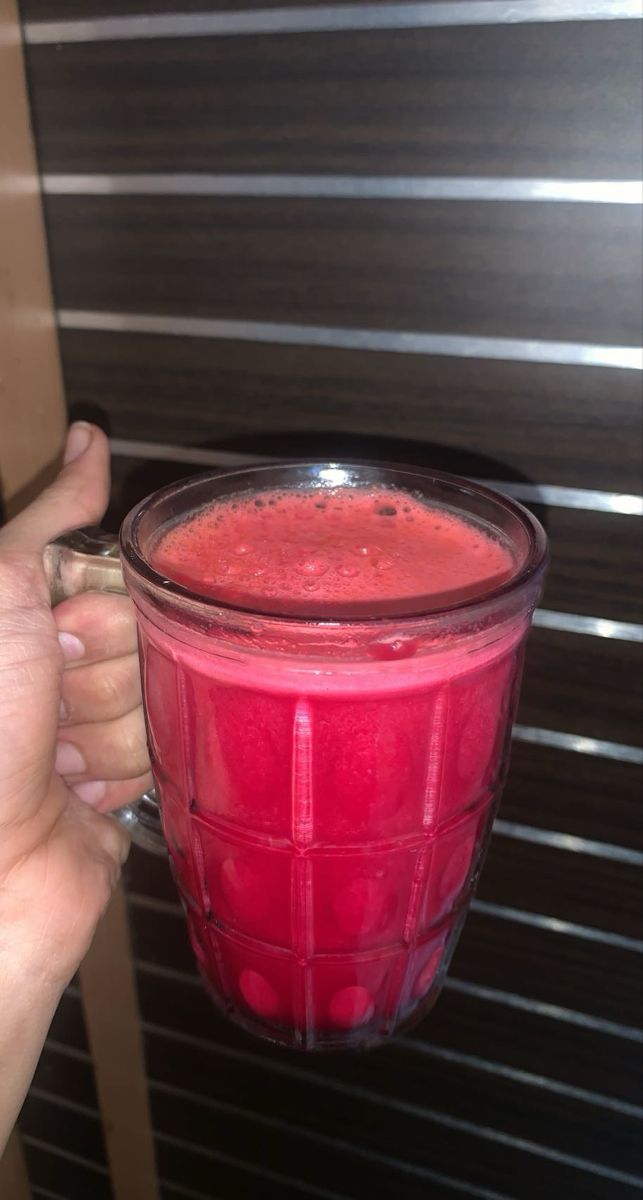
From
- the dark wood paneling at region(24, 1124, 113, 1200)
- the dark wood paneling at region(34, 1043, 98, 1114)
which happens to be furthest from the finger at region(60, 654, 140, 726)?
the dark wood paneling at region(24, 1124, 113, 1200)

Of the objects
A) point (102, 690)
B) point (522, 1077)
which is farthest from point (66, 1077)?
point (102, 690)

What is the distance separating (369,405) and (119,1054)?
4.31 feet

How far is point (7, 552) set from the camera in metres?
0.83

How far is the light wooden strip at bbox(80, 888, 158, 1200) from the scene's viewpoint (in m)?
1.58

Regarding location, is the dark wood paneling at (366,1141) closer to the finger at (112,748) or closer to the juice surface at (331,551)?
the finger at (112,748)

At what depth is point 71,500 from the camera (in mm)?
898

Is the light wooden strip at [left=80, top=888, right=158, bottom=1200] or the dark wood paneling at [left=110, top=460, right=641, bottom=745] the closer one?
the dark wood paneling at [left=110, top=460, right=641, bottom=745]

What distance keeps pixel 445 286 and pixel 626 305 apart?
197mm

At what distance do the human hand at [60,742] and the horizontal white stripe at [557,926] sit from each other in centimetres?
59

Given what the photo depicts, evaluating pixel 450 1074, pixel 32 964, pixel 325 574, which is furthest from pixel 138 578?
pixel 450 1074

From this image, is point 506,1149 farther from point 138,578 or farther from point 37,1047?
point 138,578

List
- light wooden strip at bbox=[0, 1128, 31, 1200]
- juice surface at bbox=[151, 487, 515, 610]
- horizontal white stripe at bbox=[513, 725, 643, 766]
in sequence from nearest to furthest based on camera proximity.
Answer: juice surface at bbox=[151, 487, 515, 610] < horizontal white stripe at bbox=[513, 725, 643, 766] < light wooden strip at bbox=[0, 1128, 31, 1200]

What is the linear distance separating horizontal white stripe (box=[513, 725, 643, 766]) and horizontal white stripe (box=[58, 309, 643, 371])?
47cm

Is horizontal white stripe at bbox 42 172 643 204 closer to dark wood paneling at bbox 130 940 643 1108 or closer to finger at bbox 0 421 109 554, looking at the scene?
finger at bbox 0 421 109 554
